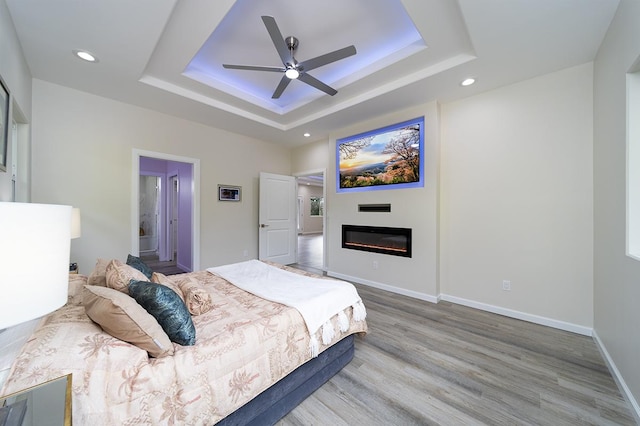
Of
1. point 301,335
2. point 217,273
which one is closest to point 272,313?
point 301,335

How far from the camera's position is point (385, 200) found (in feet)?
12.5

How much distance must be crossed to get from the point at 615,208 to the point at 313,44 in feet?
10.2

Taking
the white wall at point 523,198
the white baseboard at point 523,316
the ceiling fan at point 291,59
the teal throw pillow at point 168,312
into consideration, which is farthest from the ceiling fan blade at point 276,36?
the white baseboard at point 523,316

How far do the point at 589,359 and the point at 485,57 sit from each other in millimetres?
2902

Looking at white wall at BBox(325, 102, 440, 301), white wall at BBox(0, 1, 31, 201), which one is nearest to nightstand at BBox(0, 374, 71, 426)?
white wall at BBox(0, 1, 31, 201)

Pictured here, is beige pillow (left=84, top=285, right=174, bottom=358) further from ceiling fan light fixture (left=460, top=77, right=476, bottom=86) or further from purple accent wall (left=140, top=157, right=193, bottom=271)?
ceiling fan light fixture (left=460, top=77, right=476, bottom=86)

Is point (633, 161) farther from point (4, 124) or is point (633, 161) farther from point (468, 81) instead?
point (4, 124)

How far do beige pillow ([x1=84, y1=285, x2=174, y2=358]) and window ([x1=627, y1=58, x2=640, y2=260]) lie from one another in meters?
2.95

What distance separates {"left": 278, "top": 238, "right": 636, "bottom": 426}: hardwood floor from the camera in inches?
59.5

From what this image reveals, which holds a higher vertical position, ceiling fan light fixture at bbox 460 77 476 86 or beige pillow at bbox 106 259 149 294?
ceiling fan light fixture at bbox 460 77 476 86

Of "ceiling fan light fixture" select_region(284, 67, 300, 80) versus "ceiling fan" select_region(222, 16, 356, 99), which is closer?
"ceiling fan" select_region(222, 16, 356, 99)

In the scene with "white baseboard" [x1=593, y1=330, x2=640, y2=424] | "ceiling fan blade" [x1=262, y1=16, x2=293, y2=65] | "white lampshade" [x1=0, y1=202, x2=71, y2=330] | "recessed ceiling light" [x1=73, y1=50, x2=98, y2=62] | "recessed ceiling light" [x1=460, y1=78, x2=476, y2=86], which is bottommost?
"white baseboard" [x1=593, y1=330, x2=640, y2=424]

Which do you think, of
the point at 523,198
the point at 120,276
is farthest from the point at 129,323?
the point at 523,198

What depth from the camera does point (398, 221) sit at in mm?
3680
